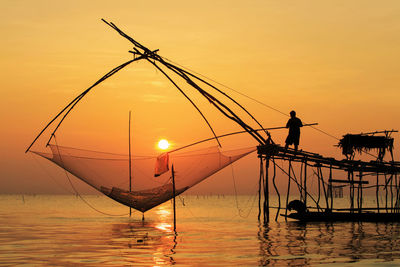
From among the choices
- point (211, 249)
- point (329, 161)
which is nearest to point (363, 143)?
point (329, 161)

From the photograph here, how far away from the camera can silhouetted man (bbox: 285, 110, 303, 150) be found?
17703 mm

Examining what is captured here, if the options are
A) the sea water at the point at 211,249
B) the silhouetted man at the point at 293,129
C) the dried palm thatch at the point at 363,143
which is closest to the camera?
the sea water at the point at 211,249

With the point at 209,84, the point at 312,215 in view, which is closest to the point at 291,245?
the point at 209,84

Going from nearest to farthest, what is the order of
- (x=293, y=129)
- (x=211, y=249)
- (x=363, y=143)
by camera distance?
1. (x=211, y=249)
2. (x=293, y=129)
3. (x=363, y=143)

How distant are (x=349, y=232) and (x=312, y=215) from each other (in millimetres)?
1854

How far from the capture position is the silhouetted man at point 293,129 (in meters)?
17.7

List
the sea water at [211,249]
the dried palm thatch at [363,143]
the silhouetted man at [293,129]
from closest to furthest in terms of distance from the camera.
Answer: the sea water at [211,249] < the silhouetted man at [293,129] < the dried palm thatch at [363,143]

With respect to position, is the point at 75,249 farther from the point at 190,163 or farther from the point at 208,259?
the point at 190,163

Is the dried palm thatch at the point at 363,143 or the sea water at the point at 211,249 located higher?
the dried palm thatch at the point at 363,143

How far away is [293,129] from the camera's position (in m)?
17.8

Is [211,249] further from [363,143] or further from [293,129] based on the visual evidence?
[363,143]

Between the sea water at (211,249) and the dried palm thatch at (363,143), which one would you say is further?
the dried palm thatch at (363,143)

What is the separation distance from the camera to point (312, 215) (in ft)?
64.1

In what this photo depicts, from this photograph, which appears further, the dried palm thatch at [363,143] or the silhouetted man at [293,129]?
the dried palm thatch at [363,143]
